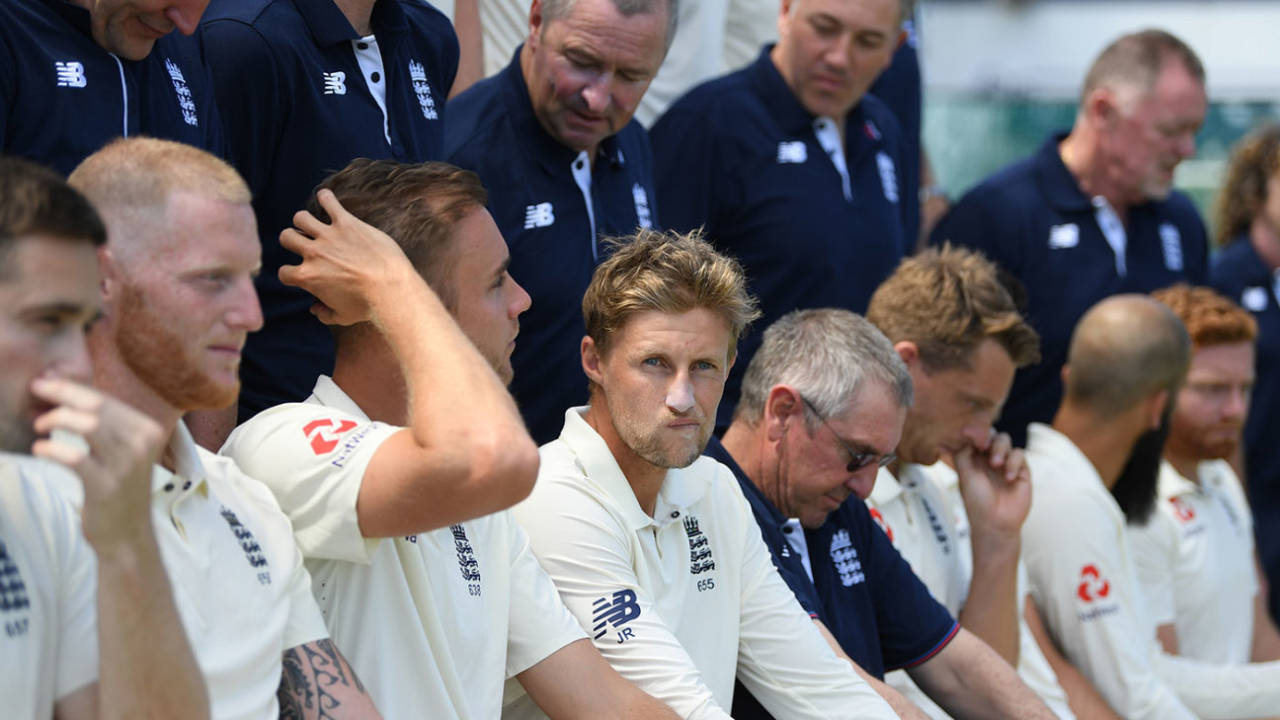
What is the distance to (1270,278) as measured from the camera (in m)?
7.26

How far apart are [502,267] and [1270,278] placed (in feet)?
17.0

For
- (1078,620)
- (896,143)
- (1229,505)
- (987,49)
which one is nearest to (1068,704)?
(1078,620)

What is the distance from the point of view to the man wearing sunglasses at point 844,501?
394 centimetres

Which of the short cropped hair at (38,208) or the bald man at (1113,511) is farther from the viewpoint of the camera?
the bald man at (1113,511)

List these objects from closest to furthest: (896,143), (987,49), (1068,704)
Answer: (1068,704)
(896,143)
(987,49)

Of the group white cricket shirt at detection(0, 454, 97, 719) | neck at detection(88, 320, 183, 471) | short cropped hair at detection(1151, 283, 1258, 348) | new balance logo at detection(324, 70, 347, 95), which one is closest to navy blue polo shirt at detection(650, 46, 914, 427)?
short cropped hair at detection(1151, 283, 1258, 348)

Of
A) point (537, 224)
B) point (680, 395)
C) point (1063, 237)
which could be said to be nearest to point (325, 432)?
point (680, 395)

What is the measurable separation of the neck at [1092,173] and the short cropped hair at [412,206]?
11.8ft

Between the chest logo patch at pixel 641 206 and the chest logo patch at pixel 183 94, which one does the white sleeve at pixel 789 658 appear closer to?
the chest logo patch at pixel 641 206

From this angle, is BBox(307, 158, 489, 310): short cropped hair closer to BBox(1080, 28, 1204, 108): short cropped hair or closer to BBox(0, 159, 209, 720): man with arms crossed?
BBox(0, 159, 209, 720): man with arms crossed

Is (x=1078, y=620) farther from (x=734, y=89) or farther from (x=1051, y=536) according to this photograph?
(x=734, y=89)

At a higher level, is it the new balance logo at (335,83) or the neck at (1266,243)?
the new balance logo at (335,83)

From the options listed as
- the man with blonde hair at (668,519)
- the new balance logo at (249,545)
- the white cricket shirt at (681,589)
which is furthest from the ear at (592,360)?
the new balance logo at (249,545)

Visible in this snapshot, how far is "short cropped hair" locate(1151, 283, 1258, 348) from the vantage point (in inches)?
227
